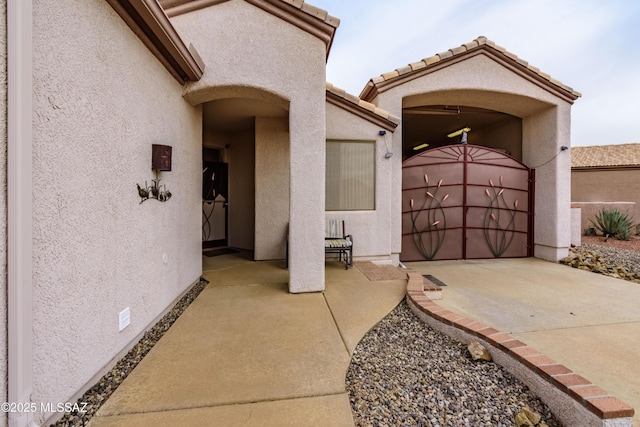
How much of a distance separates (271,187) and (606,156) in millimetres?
20126

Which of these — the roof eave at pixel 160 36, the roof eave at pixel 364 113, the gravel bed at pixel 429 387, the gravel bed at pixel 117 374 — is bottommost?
the gravel bed at pixel 429 387

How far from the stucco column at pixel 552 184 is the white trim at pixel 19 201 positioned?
395 inches

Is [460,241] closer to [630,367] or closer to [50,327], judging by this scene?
[630,367]

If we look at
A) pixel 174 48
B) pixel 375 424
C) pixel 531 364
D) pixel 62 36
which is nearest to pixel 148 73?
pixel 174 48

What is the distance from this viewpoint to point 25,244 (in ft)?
5.42

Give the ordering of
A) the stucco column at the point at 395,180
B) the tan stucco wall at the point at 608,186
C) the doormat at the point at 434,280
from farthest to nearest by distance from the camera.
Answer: the tan stucco wall at the point at 608,186
the stucco column at the point at 395,180
the doormat at the point at 434,280

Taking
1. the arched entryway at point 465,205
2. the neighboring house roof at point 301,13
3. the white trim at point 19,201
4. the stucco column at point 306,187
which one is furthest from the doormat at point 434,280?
the white trim at point 19,201

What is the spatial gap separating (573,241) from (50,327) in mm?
12263

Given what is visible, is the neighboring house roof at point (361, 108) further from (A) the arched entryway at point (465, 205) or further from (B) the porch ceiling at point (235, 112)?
(A) the arched entryway at point (465, 205)

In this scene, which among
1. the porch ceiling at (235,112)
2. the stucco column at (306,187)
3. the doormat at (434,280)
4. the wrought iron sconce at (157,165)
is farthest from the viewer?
the porch ceiling at (235,112)

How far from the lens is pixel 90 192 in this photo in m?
2.26

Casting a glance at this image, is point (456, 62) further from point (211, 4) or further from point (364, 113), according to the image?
point (211, 4)

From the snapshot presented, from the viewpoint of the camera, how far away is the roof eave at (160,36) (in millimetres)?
2676

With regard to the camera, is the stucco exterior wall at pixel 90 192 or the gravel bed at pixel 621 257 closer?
the stucco exterior wall at pixel 90 192
